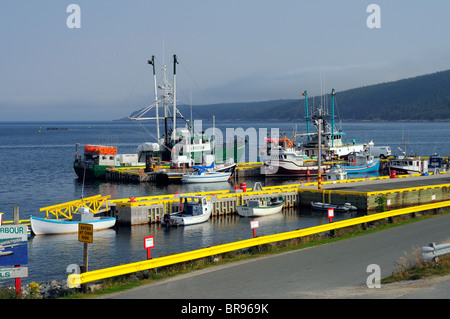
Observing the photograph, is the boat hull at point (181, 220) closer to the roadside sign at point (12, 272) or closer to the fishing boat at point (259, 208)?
the fishing boat at point (259, 208)

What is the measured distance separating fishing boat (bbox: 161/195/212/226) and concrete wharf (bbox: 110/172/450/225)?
3.79 ft

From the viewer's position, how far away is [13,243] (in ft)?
56.7

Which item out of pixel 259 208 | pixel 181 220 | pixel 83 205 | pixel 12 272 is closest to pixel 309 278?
pixel 12 272

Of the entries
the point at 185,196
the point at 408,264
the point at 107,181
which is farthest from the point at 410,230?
the point at 107,181

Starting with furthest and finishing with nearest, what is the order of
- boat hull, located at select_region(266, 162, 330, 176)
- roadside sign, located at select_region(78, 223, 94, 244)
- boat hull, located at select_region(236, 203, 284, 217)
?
boat hull, located at select_region(266, 162, 330, 176), boat hull, located at select_region(236, 203, 284, 217), roadside sign, located at select_region(78, 223, 94, 244)

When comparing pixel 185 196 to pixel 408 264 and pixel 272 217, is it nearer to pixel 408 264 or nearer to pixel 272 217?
pixel 272 217

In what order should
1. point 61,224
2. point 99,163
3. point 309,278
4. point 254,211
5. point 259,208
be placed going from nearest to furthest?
1. point 309,278
2. point 61,224
3. point 254,211
4. point 259,208
5. point 99,163

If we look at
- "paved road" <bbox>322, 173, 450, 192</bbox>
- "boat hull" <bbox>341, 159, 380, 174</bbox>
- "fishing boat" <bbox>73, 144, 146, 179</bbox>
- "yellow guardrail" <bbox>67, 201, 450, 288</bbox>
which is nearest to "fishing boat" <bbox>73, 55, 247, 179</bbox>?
"fishing boat" <bbox>73, 144, 146, 179</bbox>

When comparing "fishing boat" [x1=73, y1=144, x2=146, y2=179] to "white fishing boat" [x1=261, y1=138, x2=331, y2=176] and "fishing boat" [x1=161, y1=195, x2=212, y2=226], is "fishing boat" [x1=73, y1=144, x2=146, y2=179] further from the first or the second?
"fishing boat" [x1=161, y1=195, x2=212, y2=226]

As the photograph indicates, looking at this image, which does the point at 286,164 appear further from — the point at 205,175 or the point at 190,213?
the point at 190,213

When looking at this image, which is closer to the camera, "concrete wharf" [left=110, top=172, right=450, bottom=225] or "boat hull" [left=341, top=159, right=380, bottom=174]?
"concrete wharf" [left=110, top=172, right=450, bottom=225]

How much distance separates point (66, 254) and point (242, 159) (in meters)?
74.1

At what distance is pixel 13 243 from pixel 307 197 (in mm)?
35778

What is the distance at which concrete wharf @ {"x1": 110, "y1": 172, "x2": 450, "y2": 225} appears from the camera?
42.0 m
